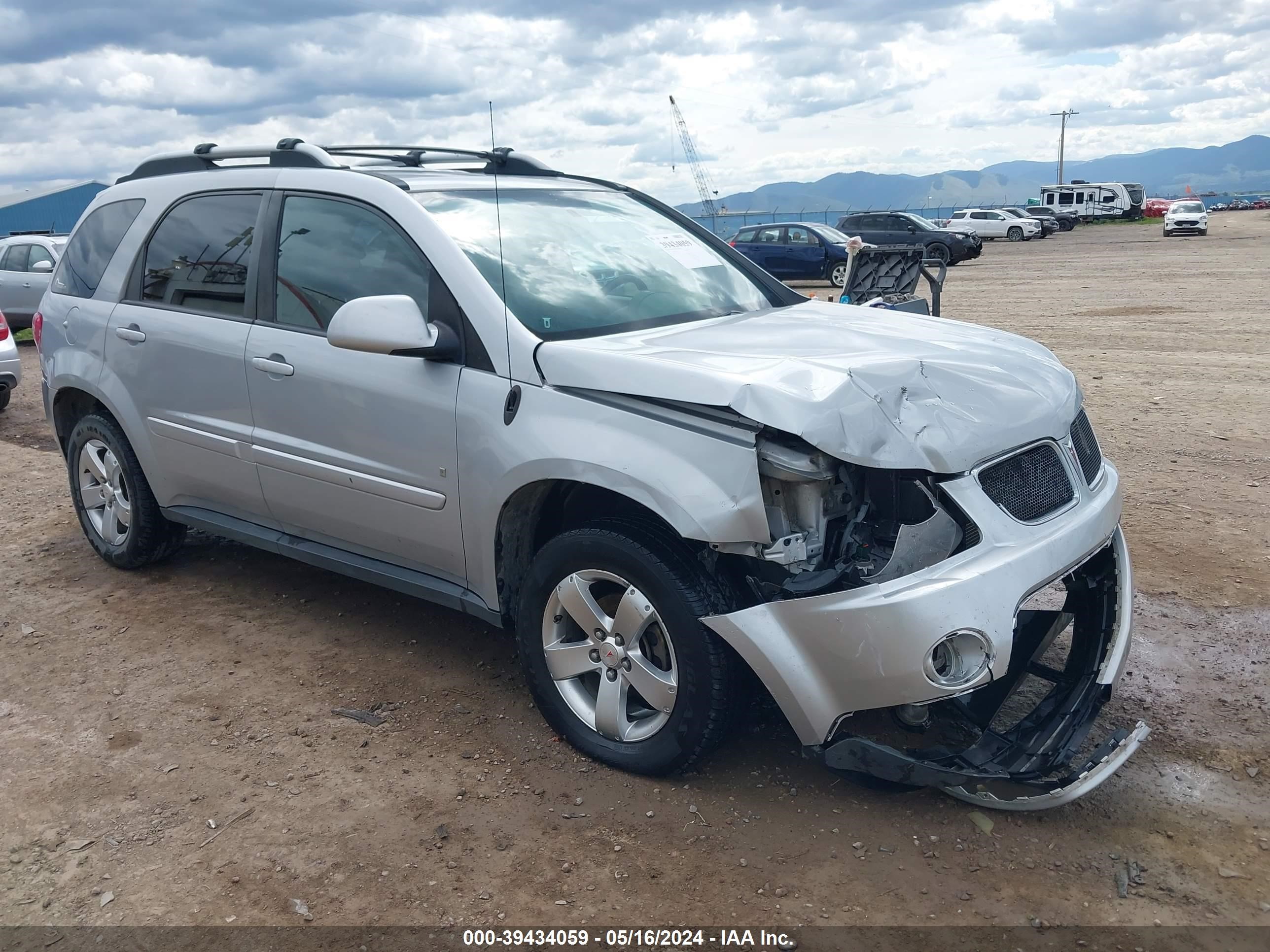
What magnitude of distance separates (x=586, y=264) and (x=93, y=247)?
2.76 metres

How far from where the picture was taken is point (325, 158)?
4.16 metres

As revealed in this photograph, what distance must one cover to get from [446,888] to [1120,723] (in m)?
2.28

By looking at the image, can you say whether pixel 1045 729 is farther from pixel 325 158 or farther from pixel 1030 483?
pixel 325 158

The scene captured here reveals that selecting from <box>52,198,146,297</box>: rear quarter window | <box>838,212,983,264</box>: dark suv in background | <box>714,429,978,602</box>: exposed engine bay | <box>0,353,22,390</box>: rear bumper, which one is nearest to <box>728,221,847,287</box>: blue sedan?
<box>838,212,983,264</box>: dark suv in background

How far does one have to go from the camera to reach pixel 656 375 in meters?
3.05

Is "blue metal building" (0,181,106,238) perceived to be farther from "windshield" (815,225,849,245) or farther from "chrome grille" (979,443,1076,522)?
"chrome grille" (979,443,1076,522)

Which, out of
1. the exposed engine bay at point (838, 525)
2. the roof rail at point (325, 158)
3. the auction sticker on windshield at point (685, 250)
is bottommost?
the exposed engine bay at point (838, 525)

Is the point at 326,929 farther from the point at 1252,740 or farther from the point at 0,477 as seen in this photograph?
the point at 0,477

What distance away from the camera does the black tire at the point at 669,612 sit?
2982mm

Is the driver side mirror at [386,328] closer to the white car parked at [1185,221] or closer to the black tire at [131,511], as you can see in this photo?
the black tire at [131,511]

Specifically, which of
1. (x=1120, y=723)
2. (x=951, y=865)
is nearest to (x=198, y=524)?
(x=951, y=865)

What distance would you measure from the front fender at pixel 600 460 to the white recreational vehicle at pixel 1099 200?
54.8m

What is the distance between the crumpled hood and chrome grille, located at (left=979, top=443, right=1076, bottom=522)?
56mm

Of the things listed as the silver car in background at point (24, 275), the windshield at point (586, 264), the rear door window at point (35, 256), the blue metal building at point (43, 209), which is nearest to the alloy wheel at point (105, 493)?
the windshield at point (586, 264)
